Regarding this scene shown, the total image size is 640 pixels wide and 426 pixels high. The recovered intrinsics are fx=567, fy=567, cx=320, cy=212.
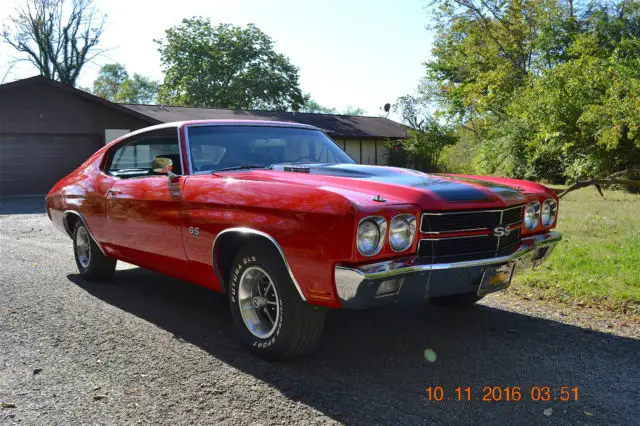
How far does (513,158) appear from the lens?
81.4 ft

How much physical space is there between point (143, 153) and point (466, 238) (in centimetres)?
329

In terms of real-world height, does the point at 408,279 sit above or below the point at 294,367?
above

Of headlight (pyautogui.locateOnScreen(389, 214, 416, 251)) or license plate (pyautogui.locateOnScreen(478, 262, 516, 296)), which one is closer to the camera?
headlight (pyautogui.locateOnScreen(389, 214, 416, 251))

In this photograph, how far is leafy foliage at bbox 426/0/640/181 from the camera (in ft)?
59.6

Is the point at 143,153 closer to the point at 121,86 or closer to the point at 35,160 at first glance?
the point at 35,160

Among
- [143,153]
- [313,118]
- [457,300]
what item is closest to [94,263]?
[143,153]

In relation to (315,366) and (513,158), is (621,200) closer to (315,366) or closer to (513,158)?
(513,158)

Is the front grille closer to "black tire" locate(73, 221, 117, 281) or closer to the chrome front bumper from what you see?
the chrome front bumper

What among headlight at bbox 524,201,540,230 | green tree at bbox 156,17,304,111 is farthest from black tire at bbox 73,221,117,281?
green tree at bbox 156,17,304,111

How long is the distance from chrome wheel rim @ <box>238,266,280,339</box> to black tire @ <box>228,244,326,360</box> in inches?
1.5

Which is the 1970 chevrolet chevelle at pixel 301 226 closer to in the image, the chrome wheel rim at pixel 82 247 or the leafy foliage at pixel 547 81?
the chrome wheel rim at pixel 82 247

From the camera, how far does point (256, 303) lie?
3869mm
